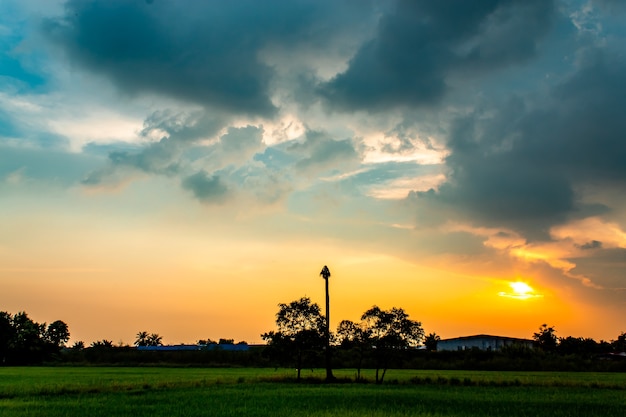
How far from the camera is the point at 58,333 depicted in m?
151

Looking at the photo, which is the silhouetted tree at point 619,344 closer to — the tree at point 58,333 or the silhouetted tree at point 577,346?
the silhouetted tree at point 577,346

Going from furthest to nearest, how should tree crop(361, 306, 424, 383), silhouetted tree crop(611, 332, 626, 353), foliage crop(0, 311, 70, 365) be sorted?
silhouetted tree crop(611, 332, 626, 353) → foliage crop(0, 311, 70, 365) → tree crop(361, 306, 424, 383)

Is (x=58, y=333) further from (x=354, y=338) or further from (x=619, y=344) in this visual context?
(x=619, y=344)

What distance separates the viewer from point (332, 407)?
93.6 feet

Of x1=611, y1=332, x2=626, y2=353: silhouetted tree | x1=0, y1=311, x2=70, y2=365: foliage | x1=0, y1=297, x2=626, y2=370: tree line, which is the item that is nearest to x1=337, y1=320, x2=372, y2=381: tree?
x1=0, y1=297, x2=626, y2=370: tree line

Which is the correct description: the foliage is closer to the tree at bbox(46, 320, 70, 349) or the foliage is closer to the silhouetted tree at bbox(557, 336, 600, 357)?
the tree at bbox(46, 320, 70, 349)

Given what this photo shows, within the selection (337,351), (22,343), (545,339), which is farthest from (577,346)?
(22,343)

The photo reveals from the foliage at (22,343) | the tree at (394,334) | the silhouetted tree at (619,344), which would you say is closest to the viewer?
the tree at (394,334)

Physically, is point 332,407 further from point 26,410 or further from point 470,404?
point 26,410

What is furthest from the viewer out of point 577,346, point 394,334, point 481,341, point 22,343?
point 481,341

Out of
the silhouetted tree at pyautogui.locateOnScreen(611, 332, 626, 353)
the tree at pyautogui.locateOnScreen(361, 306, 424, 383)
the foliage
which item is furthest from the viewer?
the silhouetted tree at pyautogui.locateOnScreen(611, 332, 626, 353)

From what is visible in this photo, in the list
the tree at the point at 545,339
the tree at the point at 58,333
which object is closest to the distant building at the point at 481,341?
the tree at the point at 545,339

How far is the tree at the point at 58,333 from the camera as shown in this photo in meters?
148

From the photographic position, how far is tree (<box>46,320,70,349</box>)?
147800 mm
